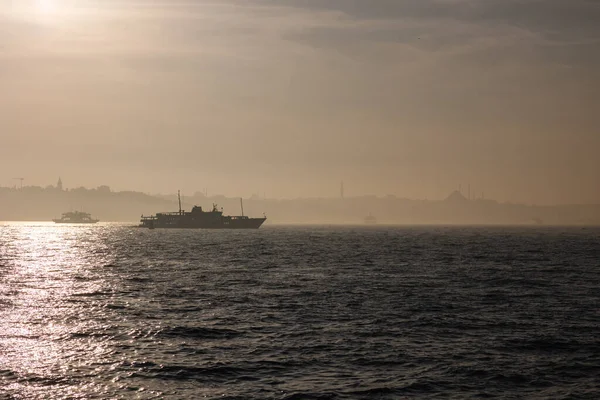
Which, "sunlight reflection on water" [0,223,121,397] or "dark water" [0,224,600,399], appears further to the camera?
"sunlight reflection on water" [0,223,121,397]

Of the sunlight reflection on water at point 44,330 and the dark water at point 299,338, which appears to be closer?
the dark water at point 299,338

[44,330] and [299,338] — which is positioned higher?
[44,330]

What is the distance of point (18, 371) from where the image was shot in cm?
2588

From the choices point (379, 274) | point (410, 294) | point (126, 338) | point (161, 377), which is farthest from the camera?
point (379, 274)

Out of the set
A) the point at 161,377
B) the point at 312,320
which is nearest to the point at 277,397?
the point at 161,377

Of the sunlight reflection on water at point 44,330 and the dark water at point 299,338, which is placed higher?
the sunlight reflection on water at point 44,330

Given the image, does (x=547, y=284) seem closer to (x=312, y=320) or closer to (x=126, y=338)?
(x=312, y=320)

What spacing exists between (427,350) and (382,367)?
14.6 ft

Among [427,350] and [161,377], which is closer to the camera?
[161,377]

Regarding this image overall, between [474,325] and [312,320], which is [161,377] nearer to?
[312,320]

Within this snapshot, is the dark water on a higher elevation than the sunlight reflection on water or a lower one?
lower

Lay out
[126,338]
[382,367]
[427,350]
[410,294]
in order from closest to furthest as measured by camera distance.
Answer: [382,367]
[427,350]
[126,338]
[410,294]

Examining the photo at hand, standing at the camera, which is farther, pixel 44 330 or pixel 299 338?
pixel 44 330

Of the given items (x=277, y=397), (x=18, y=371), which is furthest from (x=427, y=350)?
(x=18, y=371)
